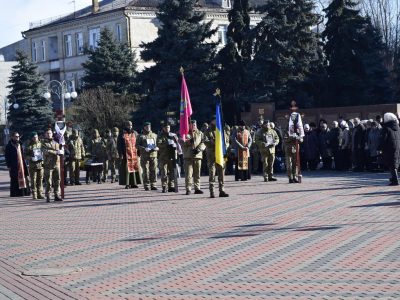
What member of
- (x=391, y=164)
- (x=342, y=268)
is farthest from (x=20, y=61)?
(x=342, y=268)

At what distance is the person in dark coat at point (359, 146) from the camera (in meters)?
27.1

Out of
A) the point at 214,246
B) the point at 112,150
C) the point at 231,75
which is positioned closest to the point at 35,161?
the point at 112,150

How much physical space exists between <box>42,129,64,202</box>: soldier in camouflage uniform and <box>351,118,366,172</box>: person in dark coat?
33.4ft

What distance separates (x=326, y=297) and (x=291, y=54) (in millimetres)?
35177

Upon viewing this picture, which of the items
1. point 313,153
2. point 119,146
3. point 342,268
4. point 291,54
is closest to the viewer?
point 342,268

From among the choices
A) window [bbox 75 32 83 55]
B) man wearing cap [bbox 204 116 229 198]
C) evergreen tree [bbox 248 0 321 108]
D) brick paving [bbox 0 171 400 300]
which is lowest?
brick paving [bbox 0 171 400 300]

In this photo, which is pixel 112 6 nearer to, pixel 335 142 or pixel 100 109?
pixel 100 109

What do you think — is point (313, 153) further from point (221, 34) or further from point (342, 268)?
point (221, 34)

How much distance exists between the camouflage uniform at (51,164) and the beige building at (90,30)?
140 feet

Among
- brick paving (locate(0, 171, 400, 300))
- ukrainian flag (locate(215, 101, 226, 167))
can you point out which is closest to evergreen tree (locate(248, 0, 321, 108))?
ukrainian flag (locate(215, 101, 226, 167))

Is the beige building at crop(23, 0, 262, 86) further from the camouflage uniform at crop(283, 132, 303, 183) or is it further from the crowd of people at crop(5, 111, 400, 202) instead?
the camouflage uniform at crop(283, 132, 303, 183)

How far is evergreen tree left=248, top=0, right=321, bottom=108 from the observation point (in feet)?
140

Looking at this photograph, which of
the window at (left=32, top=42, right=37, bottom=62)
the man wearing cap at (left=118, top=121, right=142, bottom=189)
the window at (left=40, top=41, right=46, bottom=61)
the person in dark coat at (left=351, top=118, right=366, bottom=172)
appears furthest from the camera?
the window at (left=32, top=42, right=37, bottom=62)

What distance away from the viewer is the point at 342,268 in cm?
1045
